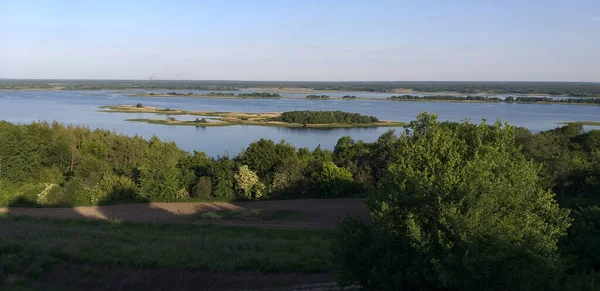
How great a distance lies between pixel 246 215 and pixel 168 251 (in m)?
6.13

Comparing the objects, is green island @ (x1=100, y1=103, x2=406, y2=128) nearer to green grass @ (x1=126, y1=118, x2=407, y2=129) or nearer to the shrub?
green grass @ (x1=126, y1=118, x2=407, y2=129)

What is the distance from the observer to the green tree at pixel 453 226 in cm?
644

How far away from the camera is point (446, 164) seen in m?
7.47

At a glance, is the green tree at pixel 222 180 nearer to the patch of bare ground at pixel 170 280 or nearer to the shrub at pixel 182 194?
the shrub at pixel 182 194

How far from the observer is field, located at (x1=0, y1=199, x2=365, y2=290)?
31.2 feet

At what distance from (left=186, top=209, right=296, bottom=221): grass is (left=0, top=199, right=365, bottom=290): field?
3 centimetres

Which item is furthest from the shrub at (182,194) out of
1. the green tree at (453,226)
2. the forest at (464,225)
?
the green tree at (453,226)

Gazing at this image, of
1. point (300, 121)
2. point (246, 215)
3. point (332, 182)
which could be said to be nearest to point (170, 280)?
point (246, 215)

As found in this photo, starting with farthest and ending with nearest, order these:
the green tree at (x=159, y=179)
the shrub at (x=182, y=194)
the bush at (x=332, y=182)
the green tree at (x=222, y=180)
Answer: the green tree at (x=222, y=180) < the bush at (x=332, y=182) < the shrub at (x=182, y=194) < the green tree at (x=159, y=179)

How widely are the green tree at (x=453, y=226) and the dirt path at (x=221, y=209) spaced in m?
8.69

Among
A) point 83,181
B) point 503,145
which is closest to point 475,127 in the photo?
point 503,145

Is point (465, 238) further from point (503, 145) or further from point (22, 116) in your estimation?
point (22, 116)

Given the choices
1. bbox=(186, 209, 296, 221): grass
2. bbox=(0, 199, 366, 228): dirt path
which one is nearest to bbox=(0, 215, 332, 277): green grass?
bbox=(0, 199, 366, 228): dirt path

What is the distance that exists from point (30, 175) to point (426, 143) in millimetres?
21379
